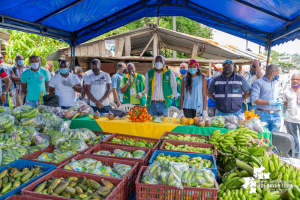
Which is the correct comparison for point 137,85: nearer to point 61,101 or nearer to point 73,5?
point 61,101

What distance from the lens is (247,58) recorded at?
30.6 ft

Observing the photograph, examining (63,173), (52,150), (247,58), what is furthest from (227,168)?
(247,58)

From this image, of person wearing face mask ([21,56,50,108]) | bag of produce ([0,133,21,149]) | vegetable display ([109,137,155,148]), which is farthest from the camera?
person wearing face mask ([21,56,50,108])

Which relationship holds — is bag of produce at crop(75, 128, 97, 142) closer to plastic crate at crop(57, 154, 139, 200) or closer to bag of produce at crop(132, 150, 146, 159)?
plastic crate at crop(57, 154, 139, 200)

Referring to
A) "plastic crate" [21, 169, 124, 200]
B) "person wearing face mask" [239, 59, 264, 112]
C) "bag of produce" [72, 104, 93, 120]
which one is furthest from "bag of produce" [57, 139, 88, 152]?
"person wearing face mask" [239, 59, 264, 112]

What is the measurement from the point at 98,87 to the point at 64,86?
81 cm

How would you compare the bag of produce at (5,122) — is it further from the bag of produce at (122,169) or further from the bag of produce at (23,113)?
the bag of produce at (122,169)

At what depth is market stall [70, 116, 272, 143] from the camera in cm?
370

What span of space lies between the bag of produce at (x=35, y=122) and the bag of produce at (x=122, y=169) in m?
1.87

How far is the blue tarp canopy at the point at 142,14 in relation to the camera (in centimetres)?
433

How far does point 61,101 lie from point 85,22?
254 cm

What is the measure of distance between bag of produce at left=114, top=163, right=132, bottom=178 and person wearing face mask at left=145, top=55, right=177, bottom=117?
106 inches

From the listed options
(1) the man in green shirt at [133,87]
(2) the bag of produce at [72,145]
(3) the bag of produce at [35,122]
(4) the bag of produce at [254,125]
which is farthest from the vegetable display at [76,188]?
(1) the man in green shirt at [133,87]

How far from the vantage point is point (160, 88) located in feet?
15.6
